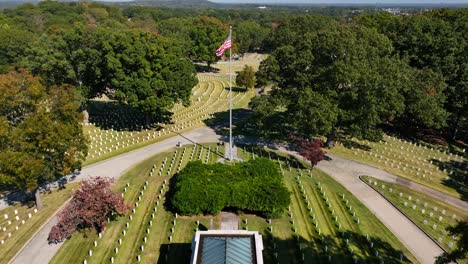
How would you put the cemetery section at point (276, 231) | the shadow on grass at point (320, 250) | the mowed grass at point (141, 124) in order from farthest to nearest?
the mowed grass at point (141, 124)
the cemetery section at point (276, 231)
the shadow on grass at point (320, 250)

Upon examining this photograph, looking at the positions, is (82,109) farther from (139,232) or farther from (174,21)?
(174,21)

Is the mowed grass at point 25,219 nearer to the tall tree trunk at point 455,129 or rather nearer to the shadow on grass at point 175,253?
the shadow on grass at point 175,253

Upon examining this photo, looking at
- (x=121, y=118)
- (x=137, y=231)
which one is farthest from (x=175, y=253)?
(x=121, y=118)

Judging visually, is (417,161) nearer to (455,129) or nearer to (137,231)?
(455,129)

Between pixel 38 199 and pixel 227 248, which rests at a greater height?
pixel 227 248

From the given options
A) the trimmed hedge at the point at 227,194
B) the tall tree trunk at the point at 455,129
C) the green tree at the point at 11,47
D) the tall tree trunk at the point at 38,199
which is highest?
the green tree at the point at 11,47

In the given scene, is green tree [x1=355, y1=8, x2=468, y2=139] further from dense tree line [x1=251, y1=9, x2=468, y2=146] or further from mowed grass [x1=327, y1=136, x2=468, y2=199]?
mowed grass [x1=327, y1=136, x2=468, y2=199]

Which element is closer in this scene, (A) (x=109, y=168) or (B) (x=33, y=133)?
(B) (x=33, y=133)

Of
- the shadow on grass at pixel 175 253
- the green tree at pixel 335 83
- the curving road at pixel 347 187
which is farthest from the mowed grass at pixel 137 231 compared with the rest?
the green tree at pixel 335 83
